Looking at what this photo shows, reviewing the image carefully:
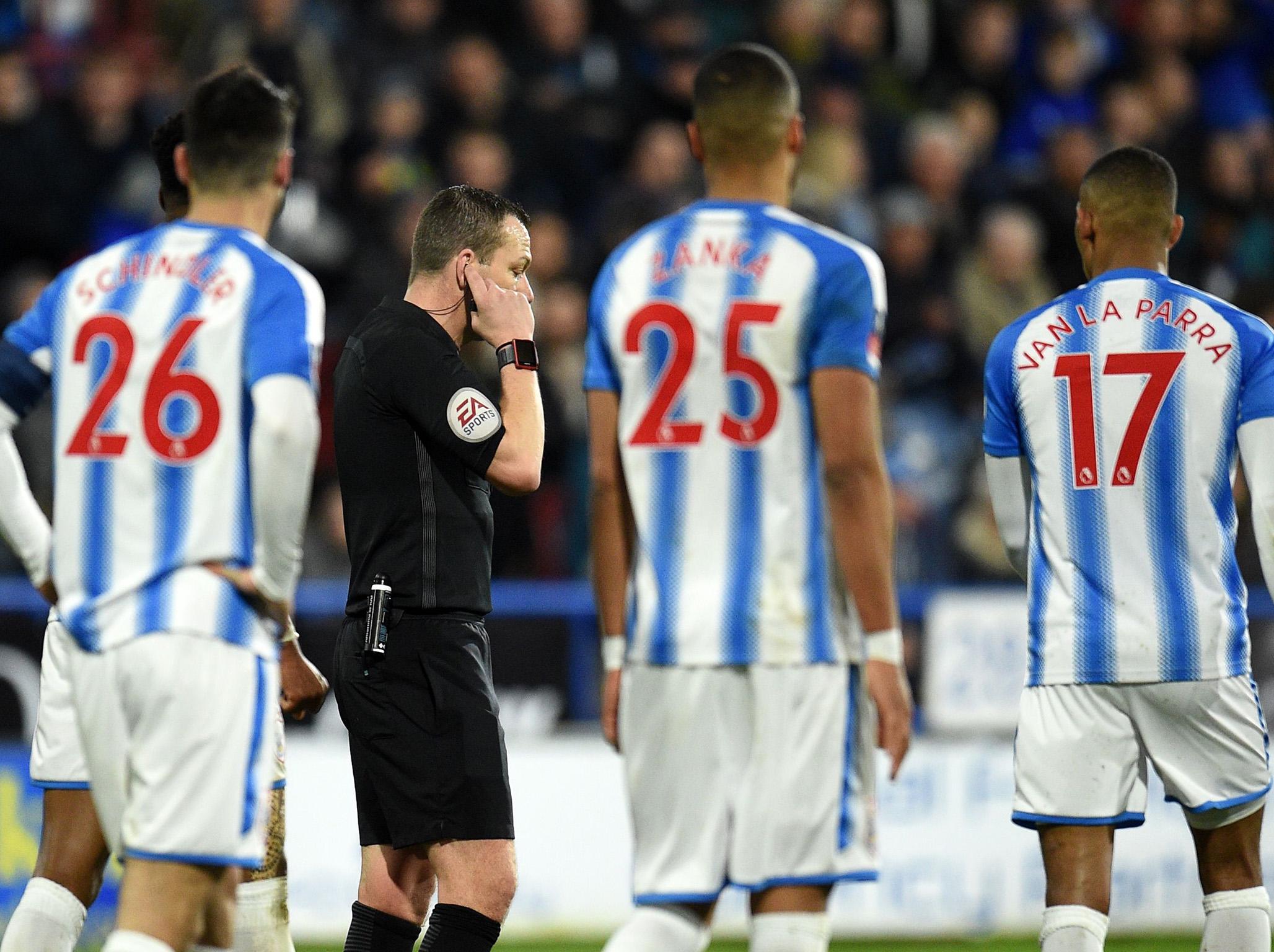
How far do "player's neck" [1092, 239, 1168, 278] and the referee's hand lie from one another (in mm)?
1492

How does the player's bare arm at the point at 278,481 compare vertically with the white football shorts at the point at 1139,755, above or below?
above

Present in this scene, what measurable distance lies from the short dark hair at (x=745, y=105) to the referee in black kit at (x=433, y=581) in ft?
2.50

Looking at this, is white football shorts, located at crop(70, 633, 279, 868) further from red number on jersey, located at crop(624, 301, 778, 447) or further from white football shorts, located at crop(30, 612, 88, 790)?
red number on jersey, located at crop(624, 301, 778, 447)

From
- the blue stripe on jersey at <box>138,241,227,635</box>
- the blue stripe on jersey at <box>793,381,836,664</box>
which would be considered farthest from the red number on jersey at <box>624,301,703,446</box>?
the blue stripe on jersey at <box>138,241,227,635</box>

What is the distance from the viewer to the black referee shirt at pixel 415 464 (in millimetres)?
4301

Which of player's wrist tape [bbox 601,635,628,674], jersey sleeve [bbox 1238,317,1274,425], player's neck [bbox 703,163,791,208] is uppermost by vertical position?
player's neck [bbox 703,163,791,208]

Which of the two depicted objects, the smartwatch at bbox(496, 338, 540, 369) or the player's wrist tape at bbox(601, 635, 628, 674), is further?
the smartwatch at bbox(496, 338, 540, 369)

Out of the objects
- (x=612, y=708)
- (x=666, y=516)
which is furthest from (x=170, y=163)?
(x=612, y=708)

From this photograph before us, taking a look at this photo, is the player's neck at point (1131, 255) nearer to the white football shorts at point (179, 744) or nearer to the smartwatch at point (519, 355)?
the smartwatch at point (519, 355)

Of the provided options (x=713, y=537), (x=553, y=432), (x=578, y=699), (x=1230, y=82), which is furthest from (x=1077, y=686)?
(x=1230, y=82)

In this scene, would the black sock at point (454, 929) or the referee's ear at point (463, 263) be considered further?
the referee's ear at point (463, 263)

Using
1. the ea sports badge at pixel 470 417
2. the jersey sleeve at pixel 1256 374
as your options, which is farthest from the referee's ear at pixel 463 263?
the jersey sleeve at pixel 1256 374

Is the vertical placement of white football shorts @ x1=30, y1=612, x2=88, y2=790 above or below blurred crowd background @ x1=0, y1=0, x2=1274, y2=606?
below

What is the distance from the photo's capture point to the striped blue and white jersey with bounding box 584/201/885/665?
379 cm
